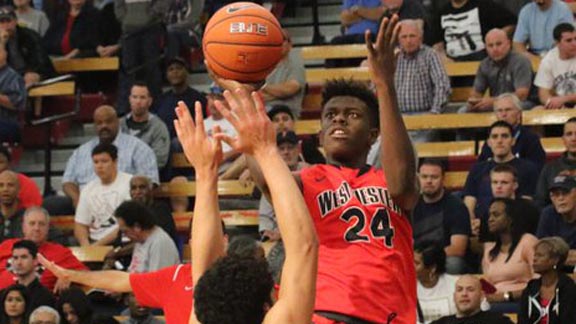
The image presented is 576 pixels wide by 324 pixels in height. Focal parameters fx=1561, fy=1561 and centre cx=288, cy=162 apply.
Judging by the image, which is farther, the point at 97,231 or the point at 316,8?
the point at 316,8

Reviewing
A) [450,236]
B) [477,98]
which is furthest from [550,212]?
[477,98]

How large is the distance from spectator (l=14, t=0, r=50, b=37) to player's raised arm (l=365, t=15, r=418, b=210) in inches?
426

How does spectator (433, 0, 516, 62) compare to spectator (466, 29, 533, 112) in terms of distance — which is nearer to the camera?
spectator (466, 29, 533, 112)

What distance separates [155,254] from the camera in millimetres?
12672

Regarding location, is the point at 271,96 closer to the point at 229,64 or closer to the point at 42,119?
the point at 42,119

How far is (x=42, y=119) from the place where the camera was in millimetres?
16062

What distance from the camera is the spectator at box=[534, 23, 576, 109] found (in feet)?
46.6

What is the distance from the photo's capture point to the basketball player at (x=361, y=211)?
6898mm

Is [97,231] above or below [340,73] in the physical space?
below

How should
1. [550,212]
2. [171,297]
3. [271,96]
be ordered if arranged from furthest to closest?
[271,96] < [550,212] < [171,297]

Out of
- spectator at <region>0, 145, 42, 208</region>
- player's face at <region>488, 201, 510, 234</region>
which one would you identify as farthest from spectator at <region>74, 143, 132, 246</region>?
player's face at <region>488, 201, 510, 234</region>

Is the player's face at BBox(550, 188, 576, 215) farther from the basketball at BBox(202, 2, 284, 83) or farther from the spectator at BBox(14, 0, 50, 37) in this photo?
the spectator at BBox(14, 0, 50, 37)

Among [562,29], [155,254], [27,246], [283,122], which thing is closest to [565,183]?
[562,29]

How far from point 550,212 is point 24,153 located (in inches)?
256
